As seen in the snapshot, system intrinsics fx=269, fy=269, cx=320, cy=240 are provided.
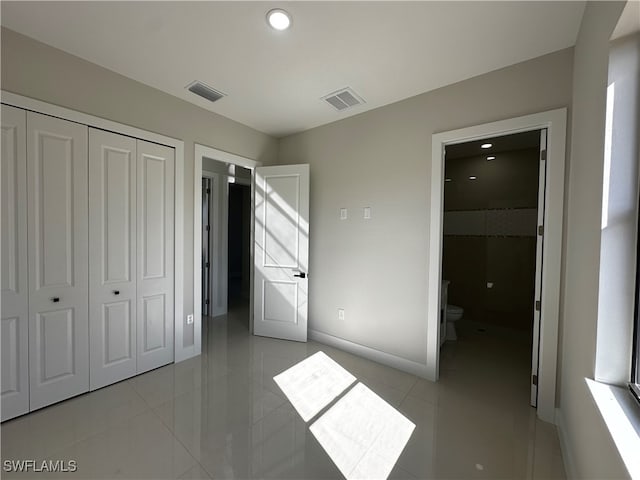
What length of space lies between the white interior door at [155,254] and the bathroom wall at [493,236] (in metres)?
4.08

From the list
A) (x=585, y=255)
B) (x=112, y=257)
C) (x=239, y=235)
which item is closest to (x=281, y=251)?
(x=112, y=257)

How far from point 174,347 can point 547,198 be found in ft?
11.8

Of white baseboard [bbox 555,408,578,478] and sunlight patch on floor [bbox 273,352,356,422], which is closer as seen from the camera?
white baseboard [bbox 555,408,578,478]

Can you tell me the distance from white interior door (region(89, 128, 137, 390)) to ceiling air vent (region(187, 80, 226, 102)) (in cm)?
75

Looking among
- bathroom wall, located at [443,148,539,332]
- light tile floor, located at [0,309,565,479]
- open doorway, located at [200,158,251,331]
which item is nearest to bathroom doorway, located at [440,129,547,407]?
bathroom wall, located at [443,148,539,332]

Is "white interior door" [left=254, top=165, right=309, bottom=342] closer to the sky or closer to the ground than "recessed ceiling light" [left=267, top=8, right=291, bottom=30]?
closer to the ground

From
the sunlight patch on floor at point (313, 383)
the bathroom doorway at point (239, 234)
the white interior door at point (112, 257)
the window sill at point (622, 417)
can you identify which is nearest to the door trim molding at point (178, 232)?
the white interior door at point (112, 257)

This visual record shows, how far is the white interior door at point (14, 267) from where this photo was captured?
6.04 feet

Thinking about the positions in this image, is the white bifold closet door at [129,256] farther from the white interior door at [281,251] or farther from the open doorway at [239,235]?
the open doorway at [239,235]

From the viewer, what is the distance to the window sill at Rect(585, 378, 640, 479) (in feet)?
2.79

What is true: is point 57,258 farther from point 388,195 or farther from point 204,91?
point 388,195

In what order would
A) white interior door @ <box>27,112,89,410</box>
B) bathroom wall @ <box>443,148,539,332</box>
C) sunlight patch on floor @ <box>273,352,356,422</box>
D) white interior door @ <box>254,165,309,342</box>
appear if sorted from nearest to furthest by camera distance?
white interior door @ <box>27,112,89,410</box>, sunlight patch on floor @ <box>273,352,356,422</box>, white interior door @ <box>254,165,309,342</box>, bathroom wall @ <box>443,148,539,332</box>

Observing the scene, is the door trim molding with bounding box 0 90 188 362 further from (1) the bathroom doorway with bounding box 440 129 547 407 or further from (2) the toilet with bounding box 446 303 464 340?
(2) the toilet with bounding box 446 303 464 340

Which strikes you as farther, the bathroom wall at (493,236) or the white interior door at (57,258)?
the bathroom wall at (493,236)
